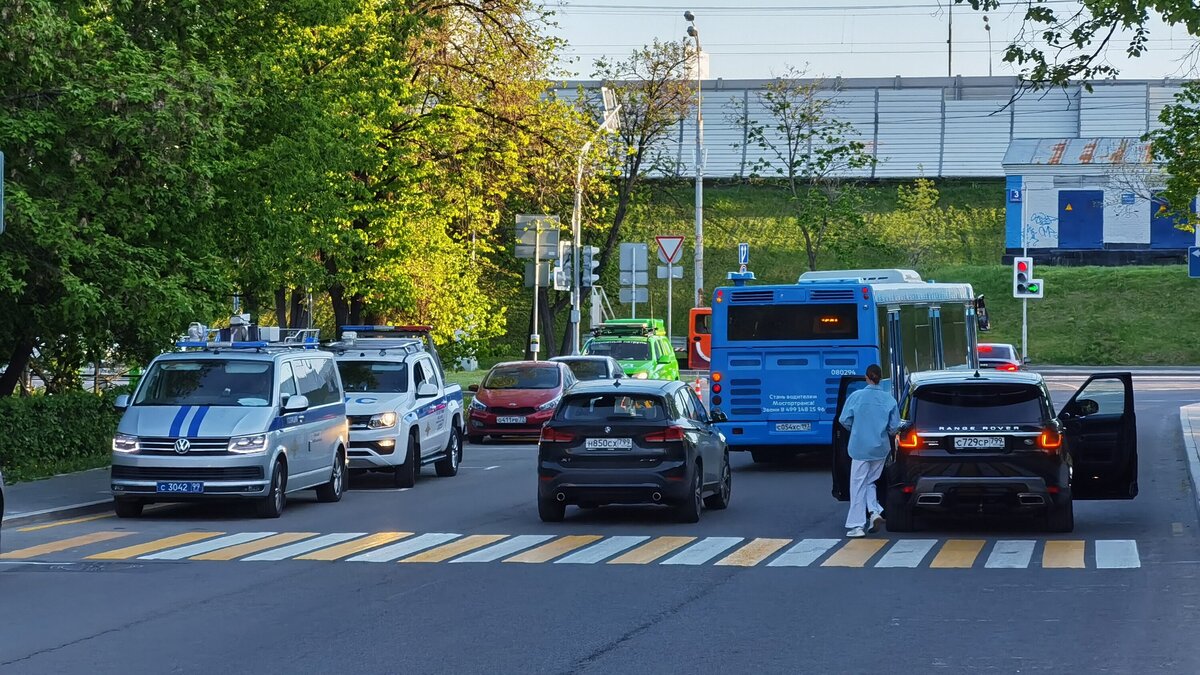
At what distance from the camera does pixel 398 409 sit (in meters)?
24.7

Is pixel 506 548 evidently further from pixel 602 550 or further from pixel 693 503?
pixel 693 503

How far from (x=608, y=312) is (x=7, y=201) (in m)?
53.2

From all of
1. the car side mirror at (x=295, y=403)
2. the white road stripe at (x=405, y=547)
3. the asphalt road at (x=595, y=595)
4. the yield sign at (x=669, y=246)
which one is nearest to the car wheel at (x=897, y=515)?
the asphalt road at (x=595, y=595)

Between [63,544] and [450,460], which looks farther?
[450,460]

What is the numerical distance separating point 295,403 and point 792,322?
906 cm

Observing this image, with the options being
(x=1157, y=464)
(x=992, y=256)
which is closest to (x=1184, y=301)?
(x=992, y=256)

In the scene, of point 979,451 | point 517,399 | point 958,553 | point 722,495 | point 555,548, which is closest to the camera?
point 958,553

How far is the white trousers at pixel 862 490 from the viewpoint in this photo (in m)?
18.0

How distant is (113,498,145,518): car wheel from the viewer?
2009 cm

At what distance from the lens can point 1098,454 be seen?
18.9 meters

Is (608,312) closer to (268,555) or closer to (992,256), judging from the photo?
(992,256)

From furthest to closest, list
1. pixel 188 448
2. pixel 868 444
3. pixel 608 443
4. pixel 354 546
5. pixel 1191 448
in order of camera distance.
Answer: pixel 1191 448, pixel 188 448, pixel 608 443, pixel 868 444, pixel 354 546

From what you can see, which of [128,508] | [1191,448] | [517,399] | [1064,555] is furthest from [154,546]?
[517,399]

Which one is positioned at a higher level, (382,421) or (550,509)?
(382,421)
